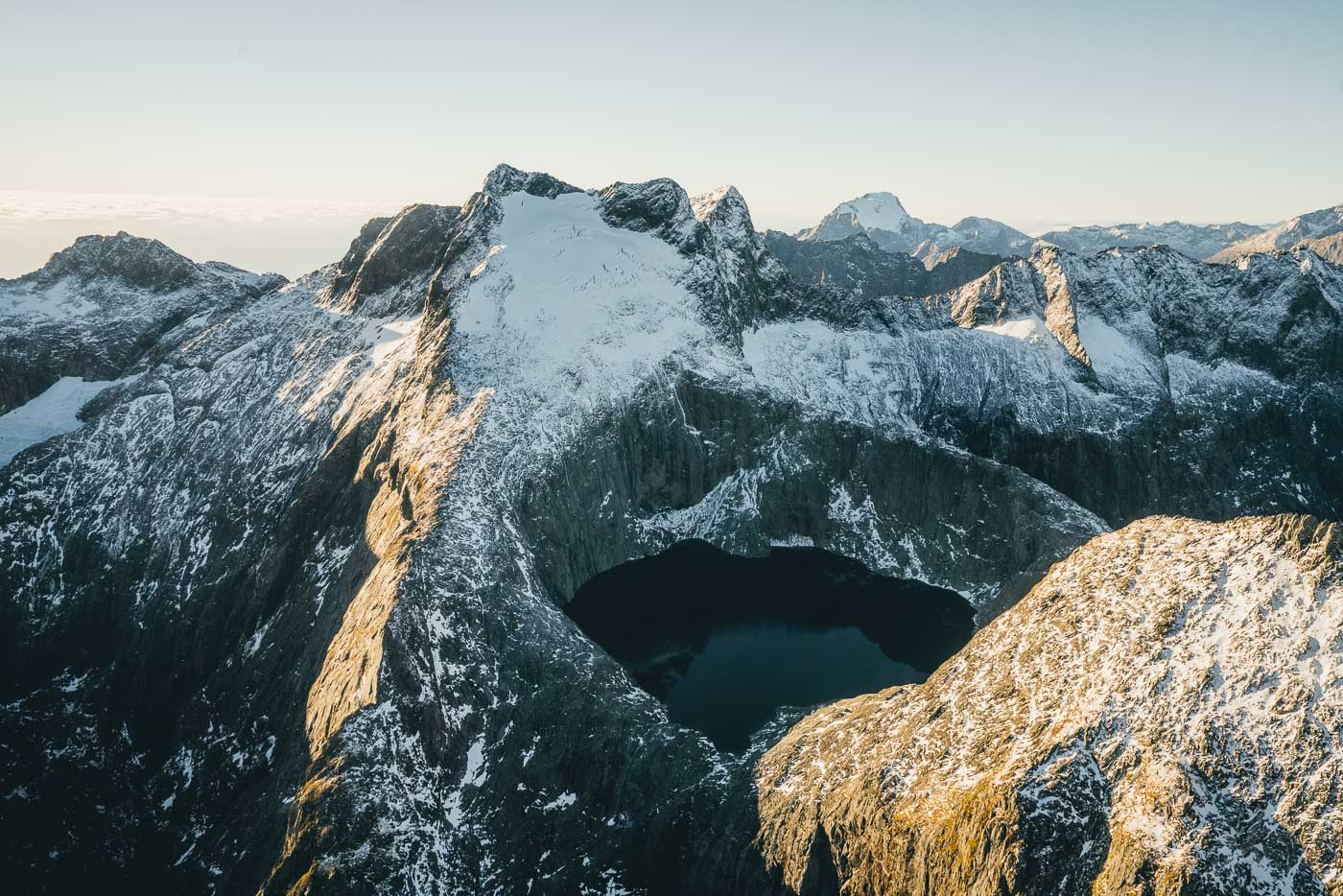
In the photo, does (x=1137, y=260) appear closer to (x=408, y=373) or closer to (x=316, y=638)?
(x=408, y=373)

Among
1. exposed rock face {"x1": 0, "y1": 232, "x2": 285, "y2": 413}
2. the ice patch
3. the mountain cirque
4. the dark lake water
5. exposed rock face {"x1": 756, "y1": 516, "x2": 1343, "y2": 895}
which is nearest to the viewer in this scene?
exposed rock face {"x1": 756, "y1": 516, "x2": 1343, "y2": 895}

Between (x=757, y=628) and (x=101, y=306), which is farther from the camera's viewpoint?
(x=101, y=306)

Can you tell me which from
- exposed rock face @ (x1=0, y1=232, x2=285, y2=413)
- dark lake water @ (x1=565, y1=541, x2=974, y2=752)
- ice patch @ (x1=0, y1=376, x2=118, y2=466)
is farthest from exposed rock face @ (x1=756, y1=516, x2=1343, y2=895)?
exposed rock face @ (x1=0, y1=232, x2=285, y2=413)

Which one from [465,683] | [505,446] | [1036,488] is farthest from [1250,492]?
[465,683]

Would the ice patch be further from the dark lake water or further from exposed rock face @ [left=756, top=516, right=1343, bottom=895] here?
exposed rock face @ [left=756, top=516, right=1343, bottom=895]

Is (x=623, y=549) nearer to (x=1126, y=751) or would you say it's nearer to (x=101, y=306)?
(x=1126, y=751)

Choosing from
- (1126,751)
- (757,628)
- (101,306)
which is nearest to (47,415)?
(101,306)

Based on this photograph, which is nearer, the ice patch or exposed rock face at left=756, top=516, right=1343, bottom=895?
exposed rock face at left=756, top=516, right=1343, bottom=895
